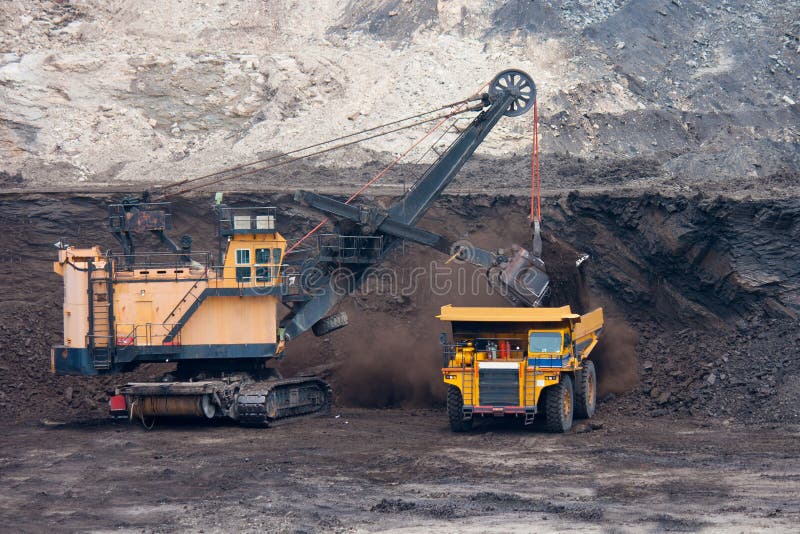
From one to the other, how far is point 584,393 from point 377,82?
1800 cm

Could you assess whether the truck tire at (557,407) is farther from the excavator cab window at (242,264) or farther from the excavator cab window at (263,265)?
the excavator cab window at (242,264)

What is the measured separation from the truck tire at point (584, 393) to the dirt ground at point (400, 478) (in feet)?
1.25

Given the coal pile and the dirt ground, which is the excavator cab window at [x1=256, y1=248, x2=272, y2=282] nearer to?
the dirt ground

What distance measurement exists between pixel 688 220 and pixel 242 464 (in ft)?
39.4

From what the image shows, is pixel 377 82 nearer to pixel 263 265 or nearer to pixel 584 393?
pixel 263 265

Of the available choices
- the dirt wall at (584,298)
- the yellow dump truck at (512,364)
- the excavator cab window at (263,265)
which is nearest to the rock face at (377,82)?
the dirt wall at (584,298)

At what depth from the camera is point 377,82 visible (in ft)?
121

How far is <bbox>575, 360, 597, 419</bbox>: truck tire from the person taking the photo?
21516 mm

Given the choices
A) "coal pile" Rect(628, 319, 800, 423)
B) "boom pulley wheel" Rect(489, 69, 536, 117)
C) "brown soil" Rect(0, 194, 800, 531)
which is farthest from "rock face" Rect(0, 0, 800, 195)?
"boom pulley wheel" Rect(489, 69, 536, 117)

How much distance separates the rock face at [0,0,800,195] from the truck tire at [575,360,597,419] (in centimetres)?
935

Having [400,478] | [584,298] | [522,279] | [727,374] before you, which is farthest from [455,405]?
[727,374]

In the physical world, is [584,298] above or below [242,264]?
below

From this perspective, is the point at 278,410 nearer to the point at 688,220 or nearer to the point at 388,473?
the point at 388,473

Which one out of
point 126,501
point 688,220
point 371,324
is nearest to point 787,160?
point 688,220
